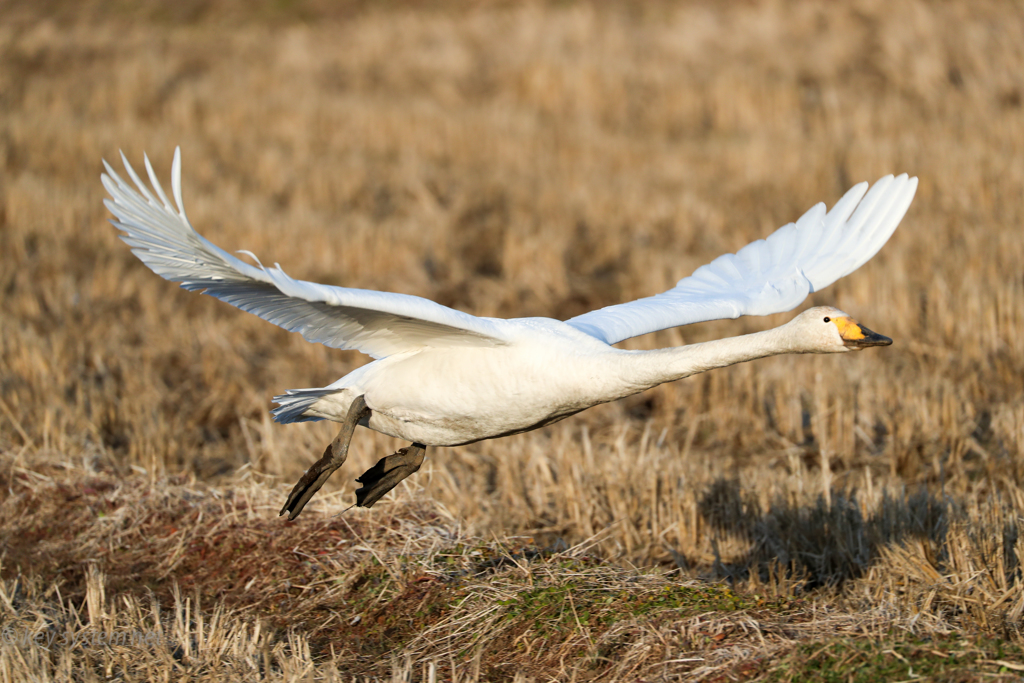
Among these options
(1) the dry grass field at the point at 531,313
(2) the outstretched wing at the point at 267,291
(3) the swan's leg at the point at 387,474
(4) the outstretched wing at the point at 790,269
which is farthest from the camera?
(3) the swan's leg at the point at 387,474

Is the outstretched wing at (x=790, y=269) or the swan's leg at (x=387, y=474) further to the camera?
the swan's leg at (x=387, y=474)

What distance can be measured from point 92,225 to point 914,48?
471 inches

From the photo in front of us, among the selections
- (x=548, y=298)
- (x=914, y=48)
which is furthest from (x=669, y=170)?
(x=914, y=48)

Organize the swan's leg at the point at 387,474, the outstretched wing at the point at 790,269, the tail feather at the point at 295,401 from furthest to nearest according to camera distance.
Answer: the swan's leg at the point at 387,474 → the tail feather at the point at 295,401 → the outstretched wing at the point at 790,269

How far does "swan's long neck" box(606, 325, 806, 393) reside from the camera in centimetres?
405

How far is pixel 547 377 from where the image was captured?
4.26 m

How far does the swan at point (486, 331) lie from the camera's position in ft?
13.2

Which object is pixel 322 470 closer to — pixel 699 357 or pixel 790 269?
pixel 699 357

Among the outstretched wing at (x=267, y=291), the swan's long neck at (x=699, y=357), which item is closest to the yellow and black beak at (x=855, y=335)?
the swan's long neck at (x=699, y=357)

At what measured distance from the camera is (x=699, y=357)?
4.07m

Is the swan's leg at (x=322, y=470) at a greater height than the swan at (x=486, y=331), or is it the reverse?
the swan at (x=486, y=331)

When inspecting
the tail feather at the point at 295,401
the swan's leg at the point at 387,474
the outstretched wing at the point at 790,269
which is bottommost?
the swan's leg at the point at 387,474

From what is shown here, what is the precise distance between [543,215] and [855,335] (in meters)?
8.41

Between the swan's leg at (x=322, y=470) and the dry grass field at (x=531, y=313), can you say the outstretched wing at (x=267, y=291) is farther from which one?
the dry grass field at (x=531, y=313)
